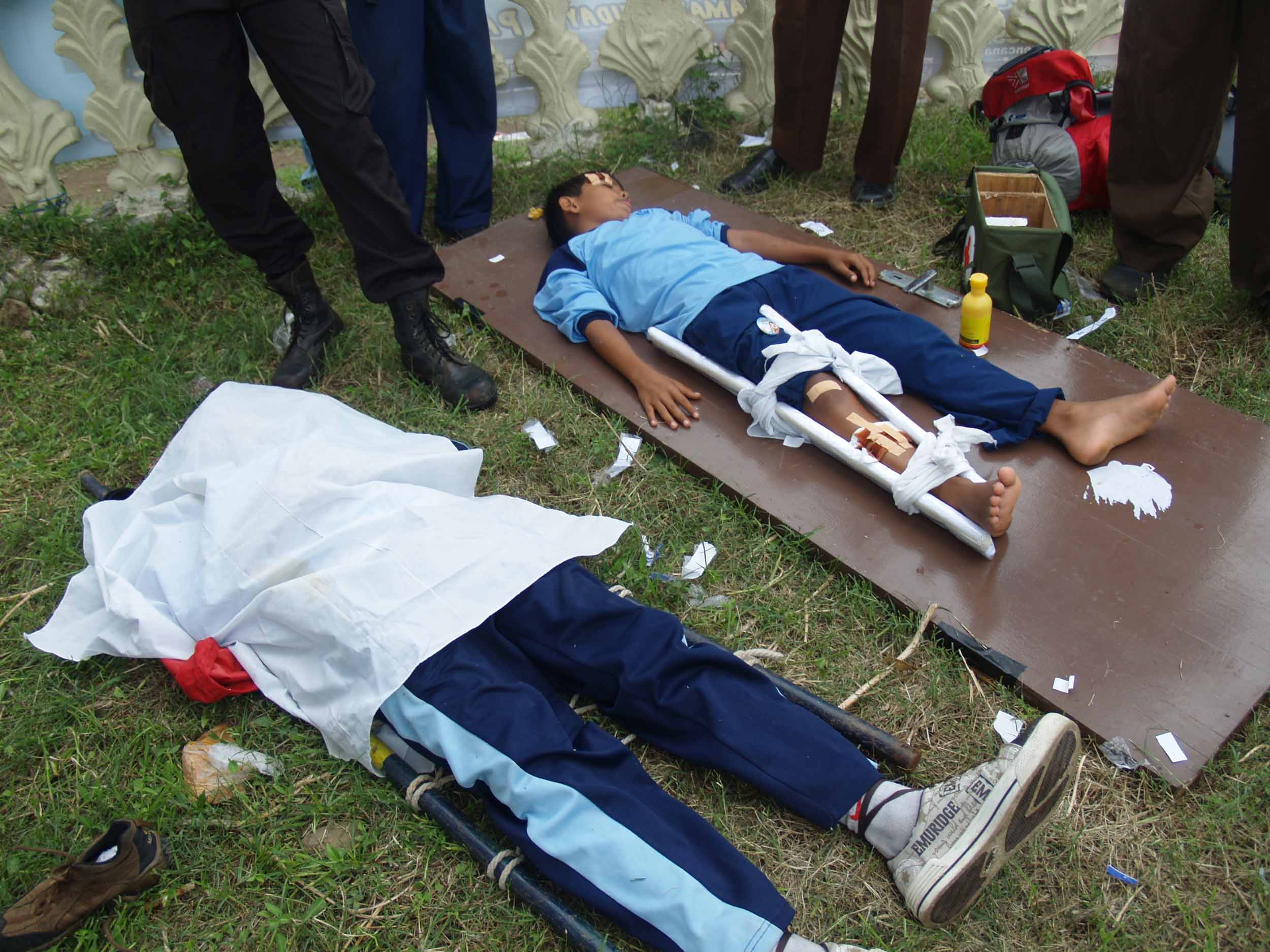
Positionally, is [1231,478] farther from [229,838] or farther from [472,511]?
[229,838]

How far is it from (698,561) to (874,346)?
0.97 metres

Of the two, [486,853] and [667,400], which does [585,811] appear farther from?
[667,400]

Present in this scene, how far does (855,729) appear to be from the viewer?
196 cm

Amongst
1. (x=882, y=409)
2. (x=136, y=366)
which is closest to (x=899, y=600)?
(x=882, y=409)

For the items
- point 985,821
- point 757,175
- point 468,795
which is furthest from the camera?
point 757,175

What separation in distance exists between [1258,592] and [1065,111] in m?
2.51

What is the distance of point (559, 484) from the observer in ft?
9.13

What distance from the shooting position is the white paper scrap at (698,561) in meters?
2.47

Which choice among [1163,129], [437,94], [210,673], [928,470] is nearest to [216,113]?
[437,94]

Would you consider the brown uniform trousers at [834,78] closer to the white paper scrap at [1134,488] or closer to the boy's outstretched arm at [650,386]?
the boy's outstretched arm at [650,386]

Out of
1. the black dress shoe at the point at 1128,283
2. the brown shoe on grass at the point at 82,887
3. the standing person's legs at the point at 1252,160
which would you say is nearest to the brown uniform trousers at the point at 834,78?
the black dress shoe at the point at 1128,283

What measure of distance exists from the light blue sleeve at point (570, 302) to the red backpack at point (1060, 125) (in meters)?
1.92

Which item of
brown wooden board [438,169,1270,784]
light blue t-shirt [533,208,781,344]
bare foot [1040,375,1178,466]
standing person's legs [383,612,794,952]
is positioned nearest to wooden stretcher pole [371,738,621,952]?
standing person's legs [383,612,794,952]

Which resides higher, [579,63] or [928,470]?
[579,63]
